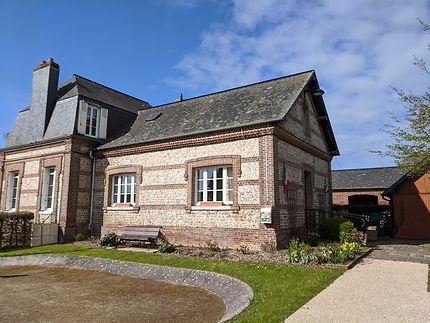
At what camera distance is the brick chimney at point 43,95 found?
632 inches

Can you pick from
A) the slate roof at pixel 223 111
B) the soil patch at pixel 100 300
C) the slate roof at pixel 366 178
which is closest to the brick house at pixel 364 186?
the slate roof at pixel 366 178

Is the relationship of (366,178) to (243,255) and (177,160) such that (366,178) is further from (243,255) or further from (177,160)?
(243,255)

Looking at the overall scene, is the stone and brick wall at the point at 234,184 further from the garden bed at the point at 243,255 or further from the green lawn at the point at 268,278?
the green lawn at the point at 268,278

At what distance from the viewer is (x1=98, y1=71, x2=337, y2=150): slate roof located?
37.7ft

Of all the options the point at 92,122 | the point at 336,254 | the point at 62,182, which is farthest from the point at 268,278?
the point at 92,122

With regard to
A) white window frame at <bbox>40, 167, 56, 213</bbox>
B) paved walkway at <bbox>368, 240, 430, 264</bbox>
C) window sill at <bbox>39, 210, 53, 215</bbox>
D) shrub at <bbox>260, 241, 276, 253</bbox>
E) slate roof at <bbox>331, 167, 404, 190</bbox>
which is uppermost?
slate roof at <bbox>331, 167, 404, 190</bbox>

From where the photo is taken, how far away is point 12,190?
1688 cm

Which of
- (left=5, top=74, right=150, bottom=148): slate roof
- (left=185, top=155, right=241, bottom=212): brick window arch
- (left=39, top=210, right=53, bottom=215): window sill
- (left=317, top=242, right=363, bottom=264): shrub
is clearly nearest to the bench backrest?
(left=185, top=155, right=241, bottom=212): brick window arch

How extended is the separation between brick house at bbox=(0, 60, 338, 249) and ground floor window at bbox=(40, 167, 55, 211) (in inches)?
1.8

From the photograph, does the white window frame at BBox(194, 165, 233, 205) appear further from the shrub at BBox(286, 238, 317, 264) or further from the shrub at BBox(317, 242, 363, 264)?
the shrub at BBox(317, 242, 363, 264)

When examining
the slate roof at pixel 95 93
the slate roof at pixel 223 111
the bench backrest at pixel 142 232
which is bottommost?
the bench backrest at pixel 142 232

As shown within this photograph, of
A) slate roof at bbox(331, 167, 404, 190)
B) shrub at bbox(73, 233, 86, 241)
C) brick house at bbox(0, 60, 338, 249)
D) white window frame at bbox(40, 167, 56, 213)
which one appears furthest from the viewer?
slate roof at bbox(331, 167, 404, 190)

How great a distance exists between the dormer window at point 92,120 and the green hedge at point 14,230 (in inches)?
171

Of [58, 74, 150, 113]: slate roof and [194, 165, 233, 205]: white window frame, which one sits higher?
[58, 74, 150, 113]: slate roof
